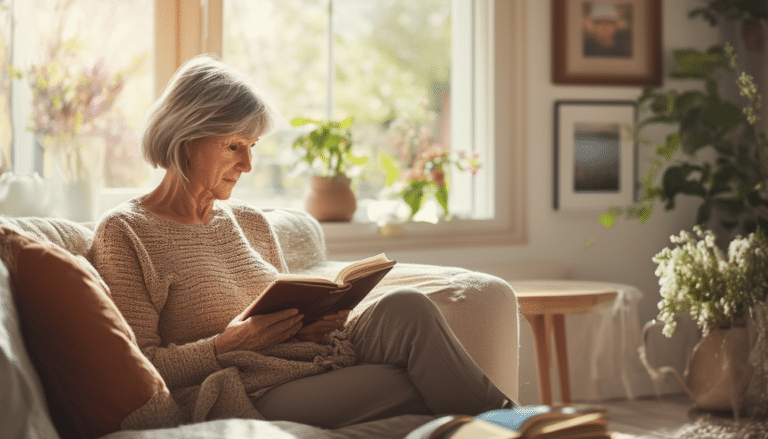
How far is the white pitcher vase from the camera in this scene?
112 inches

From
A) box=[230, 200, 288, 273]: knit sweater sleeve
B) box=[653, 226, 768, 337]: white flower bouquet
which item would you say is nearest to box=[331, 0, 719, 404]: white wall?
box=[653, 226, 768, 337]: white flower bouquet

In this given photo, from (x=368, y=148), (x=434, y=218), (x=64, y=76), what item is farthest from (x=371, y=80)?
(x=64, y=76)

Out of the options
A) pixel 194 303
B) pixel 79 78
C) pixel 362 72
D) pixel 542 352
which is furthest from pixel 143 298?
pixel 362 72

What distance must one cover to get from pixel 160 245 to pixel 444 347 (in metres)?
0.67

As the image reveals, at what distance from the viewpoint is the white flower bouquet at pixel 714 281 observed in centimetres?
280

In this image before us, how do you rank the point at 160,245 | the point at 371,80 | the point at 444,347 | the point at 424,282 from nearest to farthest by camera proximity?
1. the point at 444,347
2. the point at 160,245
3. the point at 424,282
4. the point at 371,80

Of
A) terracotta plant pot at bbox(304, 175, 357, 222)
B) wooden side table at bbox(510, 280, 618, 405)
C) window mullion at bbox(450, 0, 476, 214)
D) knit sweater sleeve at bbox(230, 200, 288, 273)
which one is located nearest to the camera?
knit sweater sleeve at bbox(230, 200, 288, 273)

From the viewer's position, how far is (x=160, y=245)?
1708 mm

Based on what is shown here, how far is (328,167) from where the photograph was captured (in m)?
2.94

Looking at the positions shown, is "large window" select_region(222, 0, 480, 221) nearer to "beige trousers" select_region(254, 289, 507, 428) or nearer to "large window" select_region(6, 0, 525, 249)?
"large window" select_region(6, 0, 525, 249)

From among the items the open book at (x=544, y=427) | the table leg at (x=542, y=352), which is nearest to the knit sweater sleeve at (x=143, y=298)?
the open book at (x=544, y=427)

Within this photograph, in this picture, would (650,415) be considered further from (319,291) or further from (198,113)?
(198,113)

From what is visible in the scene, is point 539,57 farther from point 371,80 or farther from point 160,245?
point 160,245

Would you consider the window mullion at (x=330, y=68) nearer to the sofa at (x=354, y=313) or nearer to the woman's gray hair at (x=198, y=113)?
the sofa at (x=354, y=313)
